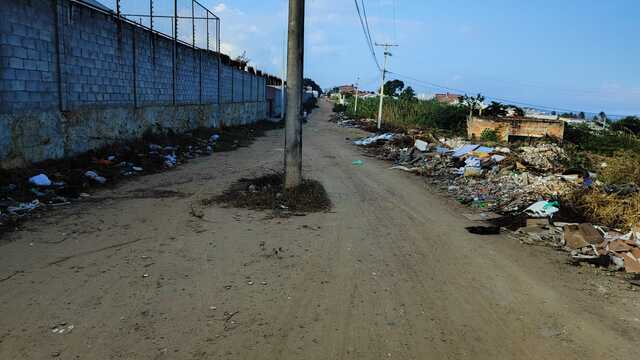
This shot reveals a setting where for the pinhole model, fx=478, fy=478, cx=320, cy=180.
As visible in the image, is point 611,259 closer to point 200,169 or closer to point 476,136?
point 200,169

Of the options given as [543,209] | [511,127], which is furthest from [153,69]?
[511,127]

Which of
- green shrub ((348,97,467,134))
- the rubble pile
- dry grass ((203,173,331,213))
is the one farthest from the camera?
green shrub ((348,97,467,134))

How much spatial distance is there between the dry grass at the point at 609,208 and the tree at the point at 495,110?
31.0 metres

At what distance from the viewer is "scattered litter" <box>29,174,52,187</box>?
26.0ft

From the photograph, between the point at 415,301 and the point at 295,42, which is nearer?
the point at 415,301

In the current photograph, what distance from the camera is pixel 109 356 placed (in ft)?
10.5

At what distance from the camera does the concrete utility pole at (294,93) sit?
8.20 m

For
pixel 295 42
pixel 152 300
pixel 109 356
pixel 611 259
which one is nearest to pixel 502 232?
pixel 611 259

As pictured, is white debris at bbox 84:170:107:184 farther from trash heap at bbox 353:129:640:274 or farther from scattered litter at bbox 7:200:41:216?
trash heap at bbox 353:129:640:274

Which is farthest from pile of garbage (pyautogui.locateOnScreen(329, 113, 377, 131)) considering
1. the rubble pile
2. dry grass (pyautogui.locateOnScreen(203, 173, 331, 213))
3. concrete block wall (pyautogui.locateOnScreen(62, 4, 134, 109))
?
dry grass (pyautogui.locateOnScreen(203, 173, 331, 213))

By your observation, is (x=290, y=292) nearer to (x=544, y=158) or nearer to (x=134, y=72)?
(x=544, y=158)

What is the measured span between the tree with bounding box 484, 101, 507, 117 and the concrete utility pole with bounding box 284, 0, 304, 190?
32124mm

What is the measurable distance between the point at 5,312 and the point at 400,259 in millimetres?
3861

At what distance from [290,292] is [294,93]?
4669 mm
